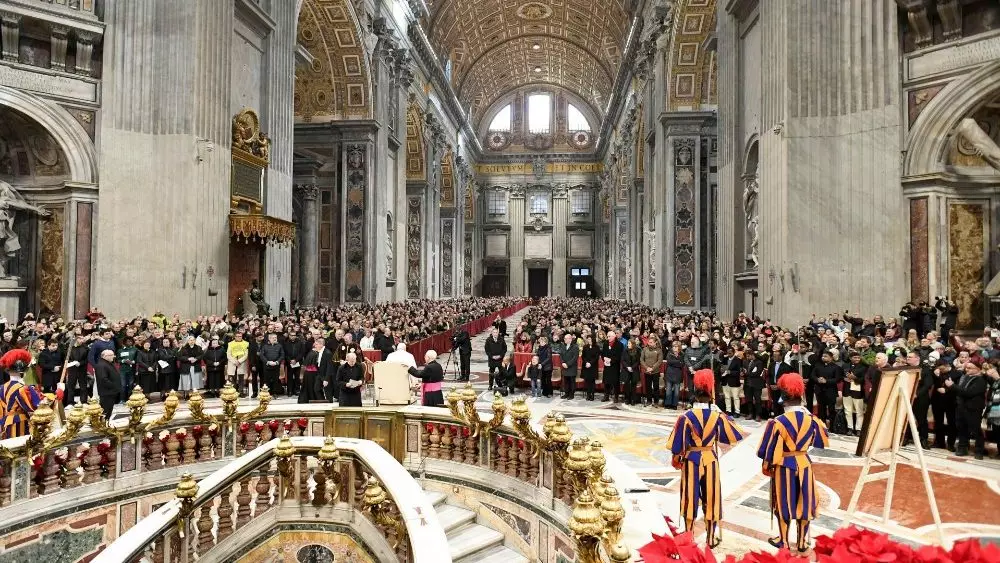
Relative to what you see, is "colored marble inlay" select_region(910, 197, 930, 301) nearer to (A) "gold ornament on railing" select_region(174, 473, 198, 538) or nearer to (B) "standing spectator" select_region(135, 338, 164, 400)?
(A) "gold ornament on railing" select_region(174, 473, 198, 538)

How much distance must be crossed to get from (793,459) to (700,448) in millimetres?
664

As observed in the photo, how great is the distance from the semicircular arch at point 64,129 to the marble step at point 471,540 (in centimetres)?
1262

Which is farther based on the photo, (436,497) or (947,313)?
(947,313)

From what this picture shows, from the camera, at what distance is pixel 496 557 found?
241 inches

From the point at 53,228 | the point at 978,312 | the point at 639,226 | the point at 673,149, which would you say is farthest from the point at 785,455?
the point at 639,226

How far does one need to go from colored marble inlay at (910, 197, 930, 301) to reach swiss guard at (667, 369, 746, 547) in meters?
9.43

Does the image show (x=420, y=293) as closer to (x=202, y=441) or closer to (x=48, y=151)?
(x=48, y=151)

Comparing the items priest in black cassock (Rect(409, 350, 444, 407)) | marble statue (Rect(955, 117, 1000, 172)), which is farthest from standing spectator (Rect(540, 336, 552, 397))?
marble statue (Rect(955, 117, 1000, 172))

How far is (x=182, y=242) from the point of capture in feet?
Result: 48.0

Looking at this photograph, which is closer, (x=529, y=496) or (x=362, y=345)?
(x=529, y=496)

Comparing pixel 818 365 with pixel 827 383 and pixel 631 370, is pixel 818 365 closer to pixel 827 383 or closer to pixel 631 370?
pixel 827 383

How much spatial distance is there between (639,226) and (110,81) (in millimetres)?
25325

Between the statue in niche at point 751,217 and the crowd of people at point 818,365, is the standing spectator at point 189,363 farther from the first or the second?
the statue in niche at point 751,217

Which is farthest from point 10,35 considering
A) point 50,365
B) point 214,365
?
point 214,365
